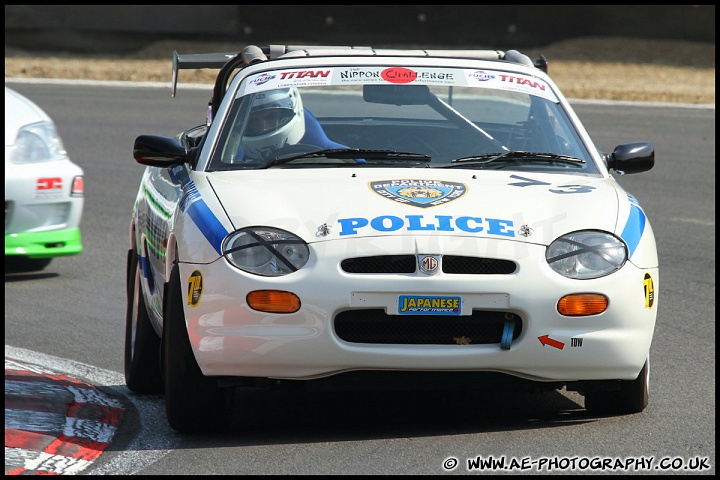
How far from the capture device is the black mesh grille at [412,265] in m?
4.92

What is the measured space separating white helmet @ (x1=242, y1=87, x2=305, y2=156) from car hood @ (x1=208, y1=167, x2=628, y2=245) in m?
0.42

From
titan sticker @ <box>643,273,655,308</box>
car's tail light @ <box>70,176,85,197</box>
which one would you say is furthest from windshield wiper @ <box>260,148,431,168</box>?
car's tail light @ <box>70,176,85,197</box>

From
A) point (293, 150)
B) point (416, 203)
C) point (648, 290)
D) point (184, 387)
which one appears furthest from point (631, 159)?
point (184, 387)

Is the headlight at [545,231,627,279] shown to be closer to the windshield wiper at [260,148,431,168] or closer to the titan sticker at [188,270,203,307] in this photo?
the windshield wiper at [260,148,431,168]

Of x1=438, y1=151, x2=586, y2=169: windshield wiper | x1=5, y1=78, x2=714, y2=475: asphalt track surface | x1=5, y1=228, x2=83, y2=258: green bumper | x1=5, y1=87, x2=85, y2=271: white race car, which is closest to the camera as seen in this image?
x1=5, y1=78, x2=714, y2=475: asphalt track surface

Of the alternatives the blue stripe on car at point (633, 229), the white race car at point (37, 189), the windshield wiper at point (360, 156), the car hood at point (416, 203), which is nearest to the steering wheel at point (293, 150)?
the windshield wiper at point (360, 156)

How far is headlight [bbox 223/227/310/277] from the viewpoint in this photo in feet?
16.2

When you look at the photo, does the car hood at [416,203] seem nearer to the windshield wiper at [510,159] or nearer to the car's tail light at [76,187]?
the windshield wiper at [510,159]

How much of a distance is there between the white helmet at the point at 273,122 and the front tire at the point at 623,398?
1.77m

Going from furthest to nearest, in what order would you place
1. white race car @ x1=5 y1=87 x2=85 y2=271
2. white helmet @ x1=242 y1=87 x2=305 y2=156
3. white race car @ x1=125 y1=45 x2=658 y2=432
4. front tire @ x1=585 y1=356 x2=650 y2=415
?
white race car @ x1=5 y1=87 x2=85 y2=271
white helmet @ x1=242 y1=87 x2=305 y2=156
front tire @ x1=585 y1=356 x2=650 y2=415
white race car @ x1=125 y1=45 x2=658 y2=432

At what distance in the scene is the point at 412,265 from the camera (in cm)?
492

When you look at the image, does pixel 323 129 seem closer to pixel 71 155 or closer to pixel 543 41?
pixel 71 155

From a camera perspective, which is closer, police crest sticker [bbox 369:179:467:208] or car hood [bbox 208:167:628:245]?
car hood [bbox 208:167:628:245]

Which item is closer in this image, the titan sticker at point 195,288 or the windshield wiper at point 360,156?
the titan sticker at point 195,288
